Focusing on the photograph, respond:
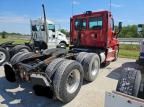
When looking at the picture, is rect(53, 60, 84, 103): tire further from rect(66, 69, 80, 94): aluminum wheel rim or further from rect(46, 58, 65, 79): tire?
rect(46, 58, 65, 79): tire

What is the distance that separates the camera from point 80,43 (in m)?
8.66

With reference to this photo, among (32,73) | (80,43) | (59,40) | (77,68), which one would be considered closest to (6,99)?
(32,73)

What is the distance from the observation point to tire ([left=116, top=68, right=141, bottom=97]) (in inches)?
117

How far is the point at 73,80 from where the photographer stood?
4.80 metres

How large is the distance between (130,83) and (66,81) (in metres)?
1.59

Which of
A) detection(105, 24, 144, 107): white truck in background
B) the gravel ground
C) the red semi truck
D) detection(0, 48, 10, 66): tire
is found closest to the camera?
detection(105, 24, 144, 107): white truck in background

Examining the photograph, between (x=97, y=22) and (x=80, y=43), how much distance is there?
4.25 ft

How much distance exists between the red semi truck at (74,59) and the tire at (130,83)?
1.42 metres

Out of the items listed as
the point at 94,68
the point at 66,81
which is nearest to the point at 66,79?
the point at 66,81

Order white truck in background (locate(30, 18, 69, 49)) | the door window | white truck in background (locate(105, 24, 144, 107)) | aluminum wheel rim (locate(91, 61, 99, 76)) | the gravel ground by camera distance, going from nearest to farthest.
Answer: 1. white truck in background (locate(105, 24, 144, 107))
2. the gravel ground
3. aluminum wheel rim (locate(91, 61, 99, 76))
4. the door window
5. white truck in background (locate(30, 18, 69, 49))

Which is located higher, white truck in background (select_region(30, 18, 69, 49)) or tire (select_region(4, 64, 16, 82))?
white truck in background (select_region(30, 18, 69, 49))

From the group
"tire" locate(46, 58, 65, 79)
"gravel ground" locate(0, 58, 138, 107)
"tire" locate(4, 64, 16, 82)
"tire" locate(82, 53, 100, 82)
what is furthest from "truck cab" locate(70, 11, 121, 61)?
"tire" locate(4, 64, 16, 82)

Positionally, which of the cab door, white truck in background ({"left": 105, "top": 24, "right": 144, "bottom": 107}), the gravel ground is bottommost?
the gravel ground

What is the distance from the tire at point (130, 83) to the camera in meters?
2.98
